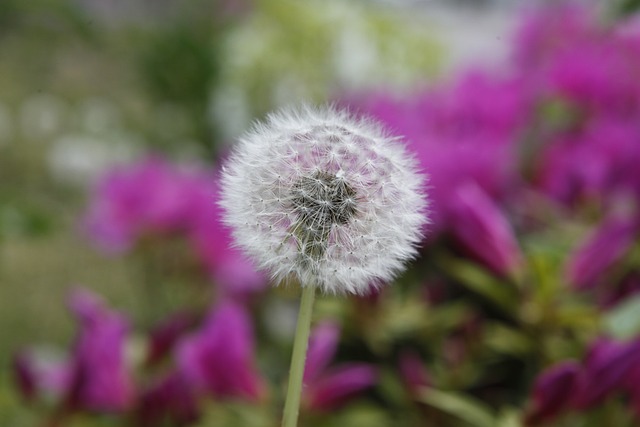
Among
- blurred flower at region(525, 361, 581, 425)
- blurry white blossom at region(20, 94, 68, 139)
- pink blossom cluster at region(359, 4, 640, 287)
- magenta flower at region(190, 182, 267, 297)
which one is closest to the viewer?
blurred flower at region(525, 361, 581, 425)

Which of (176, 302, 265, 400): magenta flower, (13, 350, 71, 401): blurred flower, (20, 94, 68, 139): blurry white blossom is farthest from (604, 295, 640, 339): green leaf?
(20, 94, 68, 139): blurry white blossom

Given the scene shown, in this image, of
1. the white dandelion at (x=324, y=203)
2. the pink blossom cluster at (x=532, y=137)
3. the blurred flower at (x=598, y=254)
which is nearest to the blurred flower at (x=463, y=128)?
the pink blossom cluster at (x=532, y=137)

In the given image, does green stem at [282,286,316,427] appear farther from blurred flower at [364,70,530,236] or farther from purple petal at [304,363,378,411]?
blurred flower at [364,70,530,236]

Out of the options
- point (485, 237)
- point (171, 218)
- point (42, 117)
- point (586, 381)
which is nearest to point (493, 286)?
point (485, 237)

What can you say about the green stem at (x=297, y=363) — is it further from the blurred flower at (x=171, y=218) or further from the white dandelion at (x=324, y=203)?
the blurred flower at (x=171, y=218)

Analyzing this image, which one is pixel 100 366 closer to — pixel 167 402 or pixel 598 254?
pixel 167 402

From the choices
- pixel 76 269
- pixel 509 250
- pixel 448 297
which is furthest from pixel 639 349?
pixel 76 269
